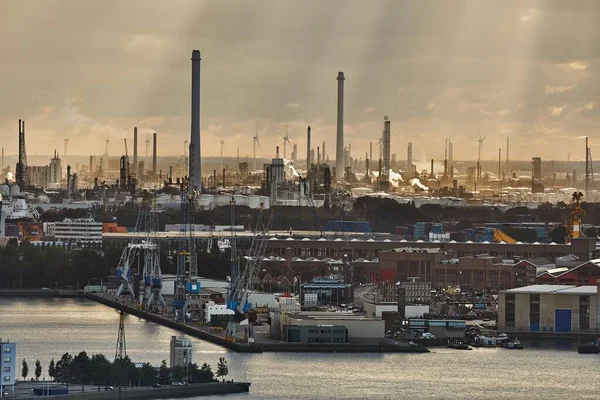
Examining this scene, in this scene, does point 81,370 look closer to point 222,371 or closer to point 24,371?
point 24,371

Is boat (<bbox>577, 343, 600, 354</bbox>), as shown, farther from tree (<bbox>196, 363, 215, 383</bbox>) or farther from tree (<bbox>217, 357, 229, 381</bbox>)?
tree (<bbox>196, 363, 215, 383</bbox>)

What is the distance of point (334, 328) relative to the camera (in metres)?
32.0

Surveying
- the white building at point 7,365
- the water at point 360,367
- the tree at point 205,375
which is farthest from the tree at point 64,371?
the tree at point 205,375

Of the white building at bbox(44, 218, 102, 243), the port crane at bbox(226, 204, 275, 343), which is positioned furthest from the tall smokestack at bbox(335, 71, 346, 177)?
the port crane at bbox(226, 204, 275, 343)

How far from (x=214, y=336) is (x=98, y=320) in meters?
3.29

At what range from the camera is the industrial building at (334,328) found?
31.8m

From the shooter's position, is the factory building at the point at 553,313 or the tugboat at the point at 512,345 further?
the factory building at the point at 553,313

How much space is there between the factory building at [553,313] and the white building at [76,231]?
2511 centimetres

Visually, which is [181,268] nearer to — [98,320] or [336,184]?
[98,320]

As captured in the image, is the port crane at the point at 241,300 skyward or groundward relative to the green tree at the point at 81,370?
skyward

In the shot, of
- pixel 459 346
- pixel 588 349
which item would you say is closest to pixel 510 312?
pixel 588 349

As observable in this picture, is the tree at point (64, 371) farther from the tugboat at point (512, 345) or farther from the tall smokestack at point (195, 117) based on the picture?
the tall smokestack at point (195, 117)

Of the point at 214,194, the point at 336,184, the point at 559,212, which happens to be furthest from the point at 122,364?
the point at 336,184

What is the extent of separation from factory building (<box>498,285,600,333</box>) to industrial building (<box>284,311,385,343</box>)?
3.09 metres
